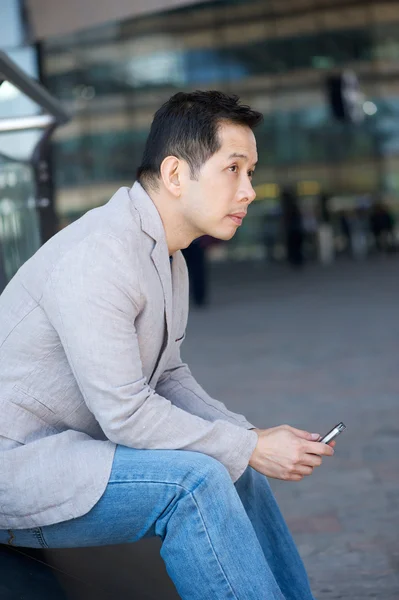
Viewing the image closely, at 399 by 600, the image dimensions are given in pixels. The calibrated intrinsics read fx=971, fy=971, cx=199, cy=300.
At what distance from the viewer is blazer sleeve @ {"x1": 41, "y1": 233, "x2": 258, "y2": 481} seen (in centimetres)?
230

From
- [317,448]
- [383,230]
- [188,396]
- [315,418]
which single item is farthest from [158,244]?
[383,230]

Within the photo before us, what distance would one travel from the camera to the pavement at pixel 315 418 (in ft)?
9.14

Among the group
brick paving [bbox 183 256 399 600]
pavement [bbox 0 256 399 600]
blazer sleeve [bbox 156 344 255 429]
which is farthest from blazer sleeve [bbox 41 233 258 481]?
brick paving [bbox 183 256 399 600]

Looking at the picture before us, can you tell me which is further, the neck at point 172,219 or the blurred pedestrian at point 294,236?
the blurred pedestrian at point 294,236

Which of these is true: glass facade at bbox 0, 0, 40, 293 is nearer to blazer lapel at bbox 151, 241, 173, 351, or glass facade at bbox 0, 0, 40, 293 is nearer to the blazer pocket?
blazer lapel at bbox 151, 241, 173, 351

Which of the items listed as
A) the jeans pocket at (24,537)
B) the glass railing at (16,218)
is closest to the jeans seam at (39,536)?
the jeans pocket at (24,537)

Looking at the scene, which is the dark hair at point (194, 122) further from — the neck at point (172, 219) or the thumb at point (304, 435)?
the thumb at point (304, 435)

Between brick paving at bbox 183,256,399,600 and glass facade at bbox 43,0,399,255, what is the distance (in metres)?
15.3

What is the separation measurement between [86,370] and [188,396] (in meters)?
0.62

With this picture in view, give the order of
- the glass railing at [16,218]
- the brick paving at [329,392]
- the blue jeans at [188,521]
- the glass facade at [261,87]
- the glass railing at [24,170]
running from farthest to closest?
the glass facade at [261,87] → the glass railing at [16,218] → the glass railing at [24,170] → the brick paving at [329,392] → the blue jeans at [188,521]

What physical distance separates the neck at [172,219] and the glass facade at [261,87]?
27.7m

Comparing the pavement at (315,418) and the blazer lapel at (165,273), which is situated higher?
the blazer lapel at (165,273)

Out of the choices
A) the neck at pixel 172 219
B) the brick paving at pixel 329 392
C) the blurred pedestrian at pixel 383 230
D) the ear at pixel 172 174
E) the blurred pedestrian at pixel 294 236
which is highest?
the ear at pixel 172 174

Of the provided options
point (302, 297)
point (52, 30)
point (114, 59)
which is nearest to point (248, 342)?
point (52, 30)
